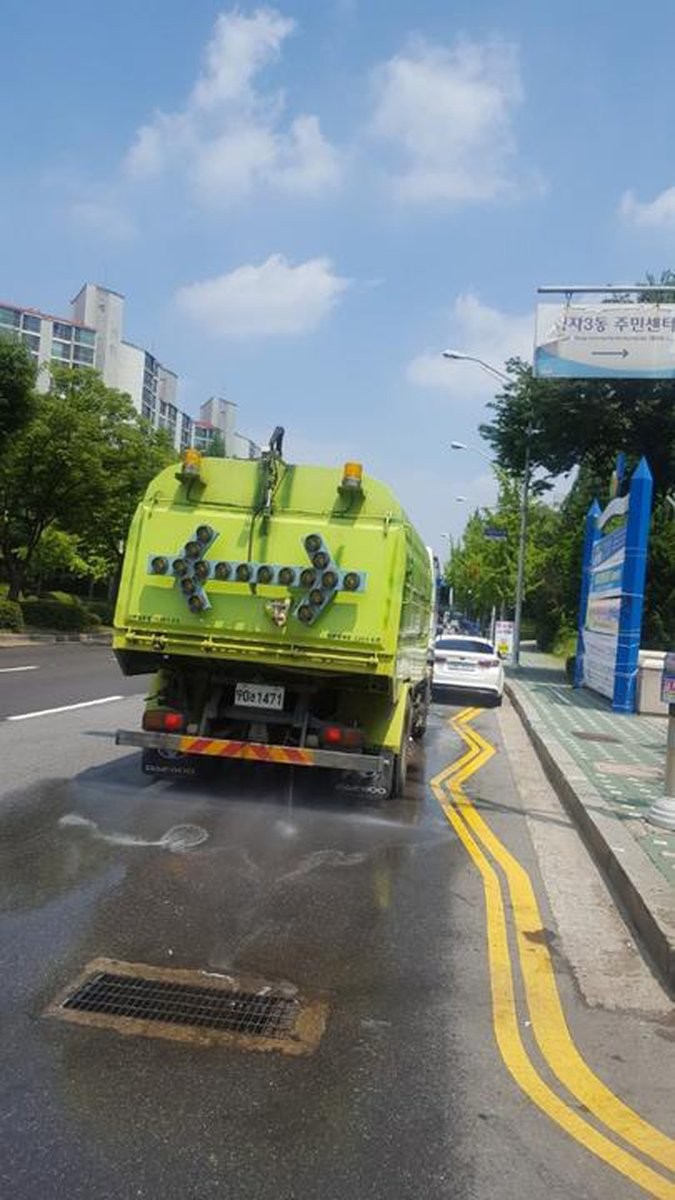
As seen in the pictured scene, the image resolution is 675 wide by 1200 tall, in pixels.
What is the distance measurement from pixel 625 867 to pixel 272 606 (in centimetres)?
330

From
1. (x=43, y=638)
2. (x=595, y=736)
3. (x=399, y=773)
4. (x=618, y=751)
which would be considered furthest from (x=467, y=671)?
(x=43, y=638)

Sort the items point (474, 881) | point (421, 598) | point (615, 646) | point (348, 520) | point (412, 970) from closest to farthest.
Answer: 1. point (412, 970)
2. point (474, 881)
3. point (348, 520)
4. point (421, 598)
5. point (615, 646)

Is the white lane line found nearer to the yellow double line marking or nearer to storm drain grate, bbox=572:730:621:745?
storm drain grate, bbox=572:730:621:745

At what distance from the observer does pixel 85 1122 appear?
10.6 feet

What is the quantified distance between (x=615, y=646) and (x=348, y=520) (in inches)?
513

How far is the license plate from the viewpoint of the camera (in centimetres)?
845

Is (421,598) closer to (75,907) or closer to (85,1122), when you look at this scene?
(75,907)

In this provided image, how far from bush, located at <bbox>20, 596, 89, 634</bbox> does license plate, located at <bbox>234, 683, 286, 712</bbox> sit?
3211 cm

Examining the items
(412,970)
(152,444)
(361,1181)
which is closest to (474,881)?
(412,970)

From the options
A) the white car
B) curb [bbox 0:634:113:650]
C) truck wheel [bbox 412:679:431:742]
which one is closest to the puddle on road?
truck wheel [bbox 412:679:431:742]

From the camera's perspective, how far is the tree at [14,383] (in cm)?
2555

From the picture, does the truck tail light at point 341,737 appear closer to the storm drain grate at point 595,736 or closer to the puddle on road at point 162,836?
the puddle on road at point 162,836

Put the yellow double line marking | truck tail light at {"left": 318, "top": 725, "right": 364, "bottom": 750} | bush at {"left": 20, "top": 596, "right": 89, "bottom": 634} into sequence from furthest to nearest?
bush at {"left": 20, "top": 596, "right": 89, "bottom": 634} < truck tail light at {"left": 318, "top": 725, "right": 364, "bottom": 750} < the yellow double line marking

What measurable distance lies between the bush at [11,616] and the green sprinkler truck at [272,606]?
26040 mm
